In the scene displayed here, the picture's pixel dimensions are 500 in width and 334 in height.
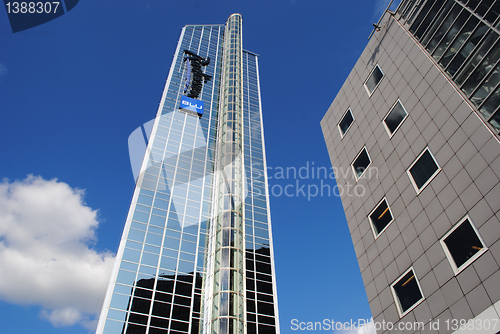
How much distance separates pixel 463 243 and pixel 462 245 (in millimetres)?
103

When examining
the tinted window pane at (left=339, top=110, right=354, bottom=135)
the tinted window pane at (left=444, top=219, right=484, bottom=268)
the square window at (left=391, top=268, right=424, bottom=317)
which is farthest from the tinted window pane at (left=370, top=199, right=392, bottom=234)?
the tinted window pane at (left=339, top=110, right=354, bottom=135)

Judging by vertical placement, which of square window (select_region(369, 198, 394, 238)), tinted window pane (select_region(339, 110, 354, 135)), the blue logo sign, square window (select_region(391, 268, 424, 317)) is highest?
the blue logo sign

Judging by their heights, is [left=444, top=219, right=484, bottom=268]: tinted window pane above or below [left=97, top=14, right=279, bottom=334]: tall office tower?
below

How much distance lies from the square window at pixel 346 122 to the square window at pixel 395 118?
4782 millimetres

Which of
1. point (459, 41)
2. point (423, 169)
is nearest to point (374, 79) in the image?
point (459, 41)

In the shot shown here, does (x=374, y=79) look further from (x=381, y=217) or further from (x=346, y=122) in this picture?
(x=381, y=217)

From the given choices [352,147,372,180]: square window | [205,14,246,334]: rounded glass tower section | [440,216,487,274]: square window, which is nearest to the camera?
[440,216,487,274]: square window

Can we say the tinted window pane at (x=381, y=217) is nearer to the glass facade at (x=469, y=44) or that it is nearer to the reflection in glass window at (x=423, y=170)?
the reflection in glass window at (x=423, y=170)

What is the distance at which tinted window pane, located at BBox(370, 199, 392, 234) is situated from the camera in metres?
20.2

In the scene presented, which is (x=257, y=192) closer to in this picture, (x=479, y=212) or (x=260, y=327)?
(x=260, y=327)

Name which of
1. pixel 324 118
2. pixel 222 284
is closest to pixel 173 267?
pixel 222 284

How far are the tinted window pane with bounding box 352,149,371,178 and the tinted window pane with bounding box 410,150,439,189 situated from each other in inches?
182

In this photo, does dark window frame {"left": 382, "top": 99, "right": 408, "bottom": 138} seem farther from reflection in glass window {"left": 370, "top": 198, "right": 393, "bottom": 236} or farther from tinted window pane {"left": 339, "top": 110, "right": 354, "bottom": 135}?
reflection in glass window {"left": 370, "top": 198, "right": 393, "bottom": 236}

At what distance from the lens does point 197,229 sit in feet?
163
